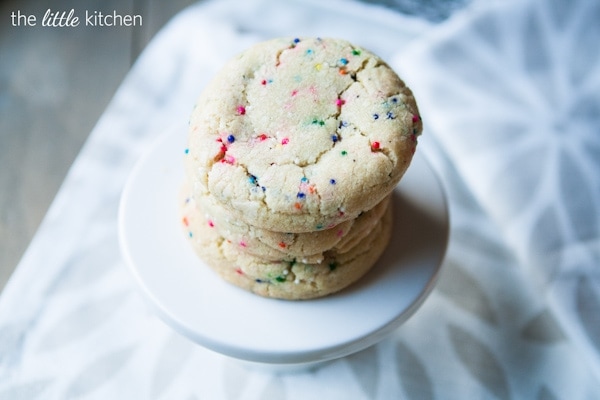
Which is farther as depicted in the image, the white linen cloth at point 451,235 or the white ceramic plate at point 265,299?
the white linen cloth at point 451,235

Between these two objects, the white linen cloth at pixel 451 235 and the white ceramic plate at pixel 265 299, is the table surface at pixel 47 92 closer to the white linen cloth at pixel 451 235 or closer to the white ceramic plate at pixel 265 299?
the white linen cloth at pixel 451 235

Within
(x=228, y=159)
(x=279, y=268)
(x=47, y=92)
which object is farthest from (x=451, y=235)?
(x=47, y=92)

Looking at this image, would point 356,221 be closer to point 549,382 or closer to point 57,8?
point 549,382

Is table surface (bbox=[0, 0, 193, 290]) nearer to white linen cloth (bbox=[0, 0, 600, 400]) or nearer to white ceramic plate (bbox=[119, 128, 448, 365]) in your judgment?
white linen cloth (bbox=[0, 0, 600, 400])

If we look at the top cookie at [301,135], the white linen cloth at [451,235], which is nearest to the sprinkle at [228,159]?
the top cookie at [301,135]

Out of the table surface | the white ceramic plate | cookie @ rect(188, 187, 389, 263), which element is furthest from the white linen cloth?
cookie @ rect(188, 187, 389, 263)
